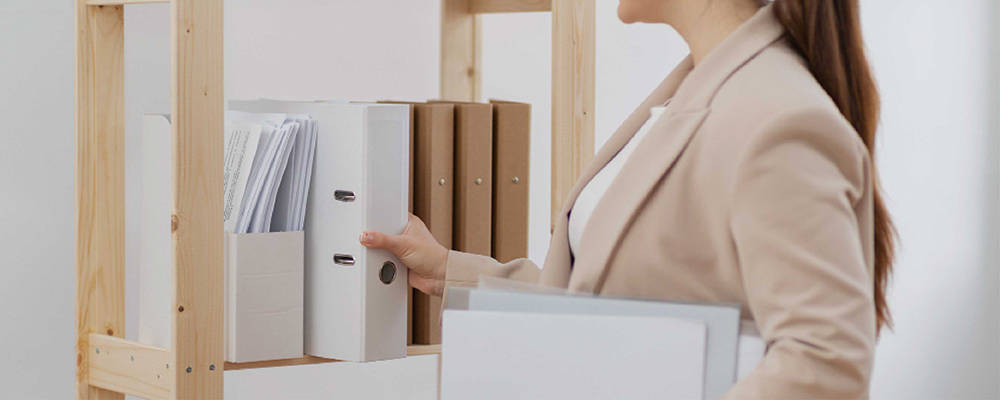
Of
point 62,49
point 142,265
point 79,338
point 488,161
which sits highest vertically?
point 62,49

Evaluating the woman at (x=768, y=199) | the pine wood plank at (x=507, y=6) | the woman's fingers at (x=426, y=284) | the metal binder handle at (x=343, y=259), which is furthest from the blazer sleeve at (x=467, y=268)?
the pine wood plank at (x=507, y=6)

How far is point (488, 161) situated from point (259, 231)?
405mm

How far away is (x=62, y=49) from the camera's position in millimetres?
1781

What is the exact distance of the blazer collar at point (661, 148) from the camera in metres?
0.84

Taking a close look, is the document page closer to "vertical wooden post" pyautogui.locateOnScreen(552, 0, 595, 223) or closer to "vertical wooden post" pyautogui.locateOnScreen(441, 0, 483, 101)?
"vertical wooden post" pyautogui.locateOnScreen(552, 0, 595, 223)

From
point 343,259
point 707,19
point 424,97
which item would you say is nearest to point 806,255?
point 707,19

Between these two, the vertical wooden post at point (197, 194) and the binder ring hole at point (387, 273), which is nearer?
the vertical wooden post at point (197, 194)

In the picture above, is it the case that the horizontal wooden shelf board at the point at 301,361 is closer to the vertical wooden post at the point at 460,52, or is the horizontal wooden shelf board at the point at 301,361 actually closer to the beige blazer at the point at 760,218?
the vertical wooden post at the point at 460,52

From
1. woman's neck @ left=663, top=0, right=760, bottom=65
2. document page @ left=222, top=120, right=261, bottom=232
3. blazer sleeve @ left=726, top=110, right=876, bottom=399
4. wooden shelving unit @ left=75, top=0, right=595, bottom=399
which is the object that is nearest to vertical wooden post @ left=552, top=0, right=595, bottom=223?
wooden shelving unit @ left=75, top=0, right=595, bottom=399

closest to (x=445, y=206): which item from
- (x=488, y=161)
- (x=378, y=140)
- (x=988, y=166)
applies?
(x=488, y=161)

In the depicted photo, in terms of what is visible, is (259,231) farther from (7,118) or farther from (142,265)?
(7,118)

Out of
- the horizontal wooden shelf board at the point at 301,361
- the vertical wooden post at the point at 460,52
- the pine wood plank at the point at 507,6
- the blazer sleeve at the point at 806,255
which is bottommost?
the horizontal wooden shelf board at the point at 301,361

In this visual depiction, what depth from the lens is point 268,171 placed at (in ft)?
4.80

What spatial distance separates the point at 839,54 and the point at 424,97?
1487 mm
